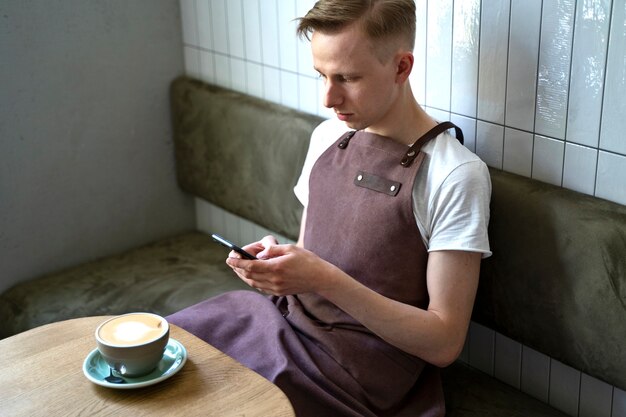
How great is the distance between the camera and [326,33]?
6.00ft

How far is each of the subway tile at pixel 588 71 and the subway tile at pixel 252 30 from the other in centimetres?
117

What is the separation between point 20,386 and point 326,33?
0.93 m

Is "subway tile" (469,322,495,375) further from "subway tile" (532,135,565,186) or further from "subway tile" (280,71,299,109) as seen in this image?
"subway tile" (280,71,299,109)

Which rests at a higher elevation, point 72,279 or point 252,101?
point 252,101

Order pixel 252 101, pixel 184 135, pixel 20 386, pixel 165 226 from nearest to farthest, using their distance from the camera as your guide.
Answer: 1. pixel 20 386
2. pixel 252 101
3. pixel 184 135
4. pixel 165 226

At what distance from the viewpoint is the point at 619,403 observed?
6.46 feet

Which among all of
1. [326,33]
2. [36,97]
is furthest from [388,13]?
[36,97]

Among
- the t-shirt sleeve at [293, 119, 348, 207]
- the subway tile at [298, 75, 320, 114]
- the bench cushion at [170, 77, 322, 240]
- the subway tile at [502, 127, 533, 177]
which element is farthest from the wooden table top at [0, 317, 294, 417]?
the subway tile at [298, 75, 320, 114]

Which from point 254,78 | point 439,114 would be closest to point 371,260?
point 439,114

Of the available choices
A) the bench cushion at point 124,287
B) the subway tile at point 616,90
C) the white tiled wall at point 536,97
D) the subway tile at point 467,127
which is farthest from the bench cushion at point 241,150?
the subway tile at point 616,90

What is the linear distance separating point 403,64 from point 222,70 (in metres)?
1.20

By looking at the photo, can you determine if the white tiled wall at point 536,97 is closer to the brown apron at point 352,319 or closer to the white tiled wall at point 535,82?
the white tiled wall at point 535,82

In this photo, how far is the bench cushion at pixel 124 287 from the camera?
2611mm

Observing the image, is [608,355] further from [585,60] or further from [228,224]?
[228,224]
